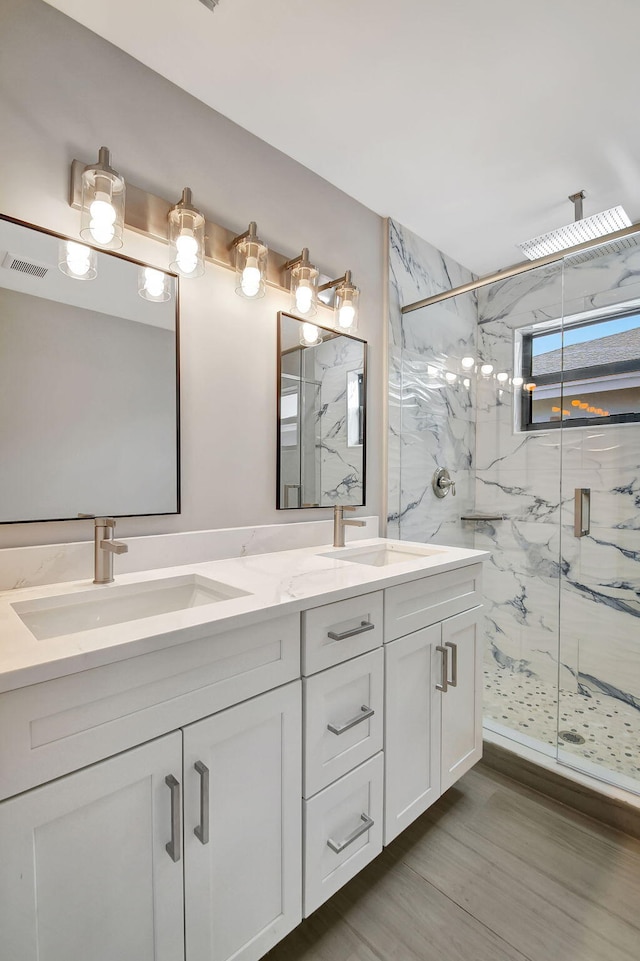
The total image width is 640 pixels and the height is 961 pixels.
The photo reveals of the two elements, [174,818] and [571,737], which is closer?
[174,818]

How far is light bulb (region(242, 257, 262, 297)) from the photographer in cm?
151

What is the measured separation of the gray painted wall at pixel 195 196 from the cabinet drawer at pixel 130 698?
1.87 ft

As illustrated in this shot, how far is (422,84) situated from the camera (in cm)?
145

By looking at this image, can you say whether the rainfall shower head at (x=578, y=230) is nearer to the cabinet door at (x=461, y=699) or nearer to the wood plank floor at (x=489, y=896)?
the cabinet door at (x=461, y=699)

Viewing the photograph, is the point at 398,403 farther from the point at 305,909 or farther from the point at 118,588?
the point at 305,909

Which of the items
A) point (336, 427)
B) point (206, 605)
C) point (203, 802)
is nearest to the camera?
point (203, 802)

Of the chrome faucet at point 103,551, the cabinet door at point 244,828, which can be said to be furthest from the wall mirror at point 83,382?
the cabinet door at point 244,828

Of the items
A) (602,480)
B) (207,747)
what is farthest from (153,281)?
(602,480)

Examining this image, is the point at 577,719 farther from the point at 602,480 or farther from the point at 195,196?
the point at 195,196

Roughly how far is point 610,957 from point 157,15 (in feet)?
8.72

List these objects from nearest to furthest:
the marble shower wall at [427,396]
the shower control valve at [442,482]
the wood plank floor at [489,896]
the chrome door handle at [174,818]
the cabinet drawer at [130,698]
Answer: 1. the cabinet drawer at [130,698]
2. the chrome door handle at [174,818]
3. the wood plank floor at [489,896]
4. the marble shower wall at [427,396]
5. the shower control valve at [442,482]

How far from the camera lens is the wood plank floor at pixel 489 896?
114cm

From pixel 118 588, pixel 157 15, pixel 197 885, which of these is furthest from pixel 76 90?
pixel 197 885

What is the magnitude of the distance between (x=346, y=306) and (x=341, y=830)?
1760 mm
